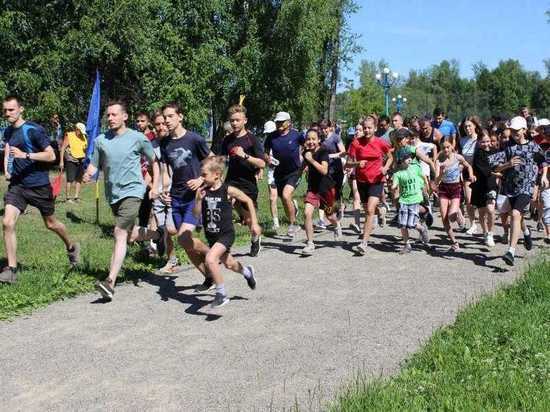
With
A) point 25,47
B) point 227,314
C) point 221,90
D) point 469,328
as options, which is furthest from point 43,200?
point 221,90

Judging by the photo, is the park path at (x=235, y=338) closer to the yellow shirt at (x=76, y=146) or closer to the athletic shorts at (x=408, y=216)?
the athletic shorts at (x=408, y=216)

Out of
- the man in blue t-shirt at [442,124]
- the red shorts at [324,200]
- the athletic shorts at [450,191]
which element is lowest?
the red shorts at [324,200]

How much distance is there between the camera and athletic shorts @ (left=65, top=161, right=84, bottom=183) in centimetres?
1588

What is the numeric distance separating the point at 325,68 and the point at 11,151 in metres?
32.6

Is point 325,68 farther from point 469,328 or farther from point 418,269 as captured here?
point 469,328

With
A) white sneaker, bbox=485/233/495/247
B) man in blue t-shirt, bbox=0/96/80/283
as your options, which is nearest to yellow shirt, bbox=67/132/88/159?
man in blue t-shirt, bbox=0/96/80/283

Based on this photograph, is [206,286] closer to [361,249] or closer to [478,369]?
[361,249]

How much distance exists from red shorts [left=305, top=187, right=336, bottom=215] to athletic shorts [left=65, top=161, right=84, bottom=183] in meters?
7.63

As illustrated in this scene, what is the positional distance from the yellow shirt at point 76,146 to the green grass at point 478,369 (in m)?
11.4

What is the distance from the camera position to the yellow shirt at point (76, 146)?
1591cm

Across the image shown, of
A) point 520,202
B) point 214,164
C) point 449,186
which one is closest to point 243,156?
point 214,164

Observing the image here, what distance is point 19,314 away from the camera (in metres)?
6.71

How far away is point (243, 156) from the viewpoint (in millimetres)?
8852

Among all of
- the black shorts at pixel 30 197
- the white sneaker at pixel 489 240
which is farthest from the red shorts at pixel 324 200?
the black shorts at pixel 30 197
